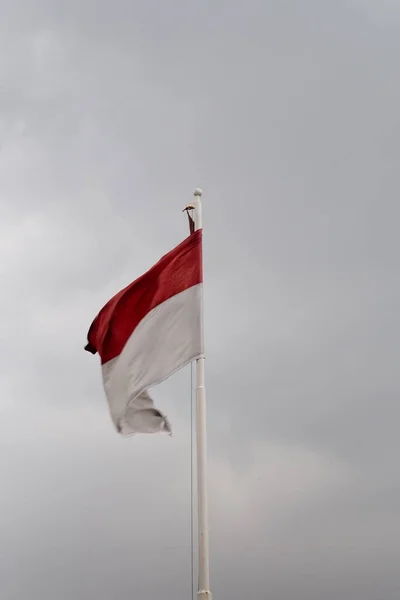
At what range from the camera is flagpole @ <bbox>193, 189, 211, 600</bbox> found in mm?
18913

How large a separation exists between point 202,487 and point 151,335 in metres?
4.97

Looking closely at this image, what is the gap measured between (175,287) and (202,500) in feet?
20.5

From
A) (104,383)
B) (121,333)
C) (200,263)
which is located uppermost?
(200,263)

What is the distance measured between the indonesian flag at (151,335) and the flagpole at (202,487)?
3.61 feet

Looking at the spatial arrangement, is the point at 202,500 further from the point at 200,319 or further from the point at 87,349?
the point at 87,349

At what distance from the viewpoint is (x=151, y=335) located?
75.3 ft

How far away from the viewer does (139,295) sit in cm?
2378

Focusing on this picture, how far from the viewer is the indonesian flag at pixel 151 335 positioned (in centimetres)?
2225

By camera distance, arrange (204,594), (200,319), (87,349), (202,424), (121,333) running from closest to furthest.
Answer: (204,594) → (202,424) → (200,319) → (121,333) → (87,349)

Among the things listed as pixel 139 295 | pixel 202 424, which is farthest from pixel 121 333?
pixel 202 424

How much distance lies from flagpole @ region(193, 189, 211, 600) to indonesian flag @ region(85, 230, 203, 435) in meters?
1.10

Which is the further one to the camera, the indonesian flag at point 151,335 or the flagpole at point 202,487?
the indonesian flag at point 151,335

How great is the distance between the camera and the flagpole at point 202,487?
1891 cm

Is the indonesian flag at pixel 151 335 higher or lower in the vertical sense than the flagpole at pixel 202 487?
higher
